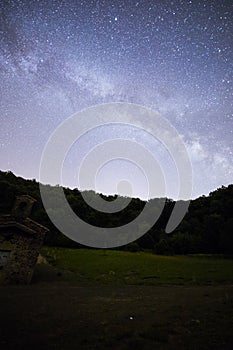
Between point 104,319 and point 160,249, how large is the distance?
38.9m

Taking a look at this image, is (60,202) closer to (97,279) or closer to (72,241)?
(72,241)

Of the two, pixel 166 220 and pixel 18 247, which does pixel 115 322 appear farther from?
pixel 166 220

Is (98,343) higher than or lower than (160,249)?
lower

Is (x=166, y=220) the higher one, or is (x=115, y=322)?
(x=166, y=220)

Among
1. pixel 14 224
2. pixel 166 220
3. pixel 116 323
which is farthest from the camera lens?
pixel 166 220

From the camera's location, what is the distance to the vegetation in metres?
48.3

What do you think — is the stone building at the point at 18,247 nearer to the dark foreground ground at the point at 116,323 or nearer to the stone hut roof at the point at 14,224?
the stone hut roof at the point at 14,224

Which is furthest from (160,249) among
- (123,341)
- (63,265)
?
(123,341)

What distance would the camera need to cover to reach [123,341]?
24.4 ft

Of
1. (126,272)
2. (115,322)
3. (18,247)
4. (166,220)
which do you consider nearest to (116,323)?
(115,322)

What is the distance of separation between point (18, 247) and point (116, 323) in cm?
1480

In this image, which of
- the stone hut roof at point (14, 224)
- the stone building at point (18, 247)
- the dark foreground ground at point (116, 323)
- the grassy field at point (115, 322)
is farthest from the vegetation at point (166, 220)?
the dark foreground ground at point (116, 323)

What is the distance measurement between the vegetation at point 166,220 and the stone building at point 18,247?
25.9 m

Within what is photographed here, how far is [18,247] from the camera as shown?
21938mm
